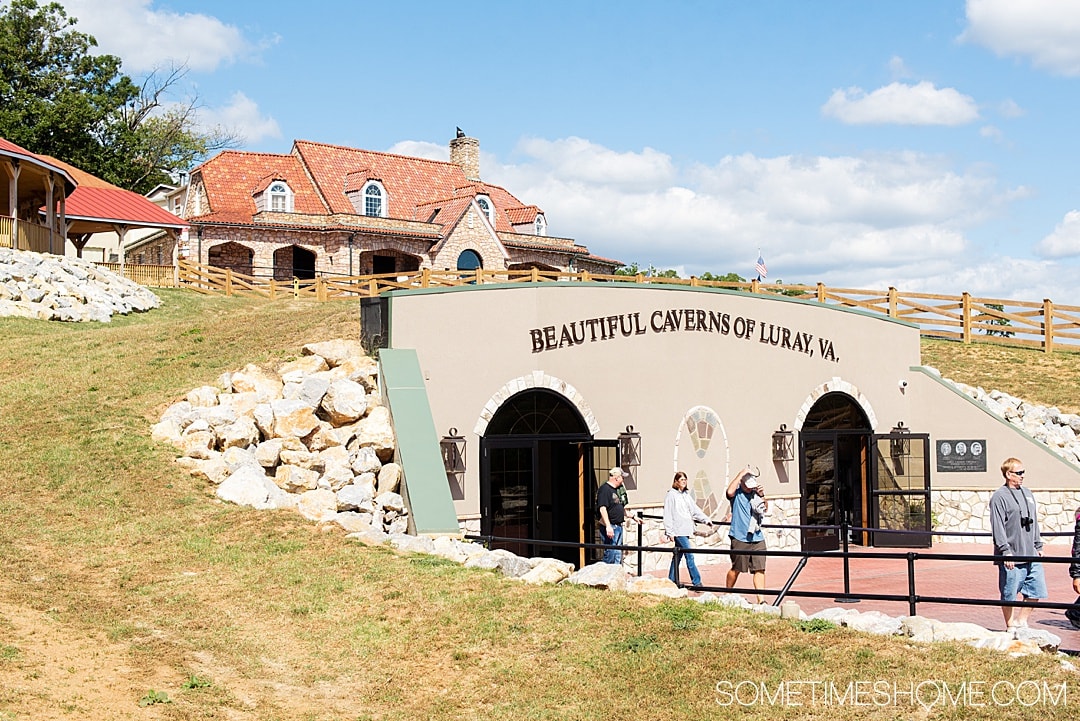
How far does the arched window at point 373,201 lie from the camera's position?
157ft

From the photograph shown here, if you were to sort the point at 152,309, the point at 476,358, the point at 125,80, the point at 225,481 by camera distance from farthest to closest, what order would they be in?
the point at 125,80 < the point at 152,309 < the point at 476,358 < the point at 225,481

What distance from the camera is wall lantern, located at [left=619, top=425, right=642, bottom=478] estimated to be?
60.2ft

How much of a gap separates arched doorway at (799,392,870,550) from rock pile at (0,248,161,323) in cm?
1813

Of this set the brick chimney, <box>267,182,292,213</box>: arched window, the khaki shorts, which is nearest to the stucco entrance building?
the khaki shorts

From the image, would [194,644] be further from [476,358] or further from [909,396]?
[909,396]

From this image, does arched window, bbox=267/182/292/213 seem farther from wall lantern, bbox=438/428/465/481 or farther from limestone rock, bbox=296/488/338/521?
limestone rock, bbox=296/488/338/521

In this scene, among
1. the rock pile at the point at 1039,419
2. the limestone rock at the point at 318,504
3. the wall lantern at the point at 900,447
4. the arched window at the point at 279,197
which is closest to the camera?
the limestone rock at the point at 318,504

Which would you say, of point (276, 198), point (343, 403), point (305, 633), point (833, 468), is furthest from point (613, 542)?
point (276, 198)

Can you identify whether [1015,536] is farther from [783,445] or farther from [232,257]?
[232,257]

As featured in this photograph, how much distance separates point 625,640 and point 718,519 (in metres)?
10.4

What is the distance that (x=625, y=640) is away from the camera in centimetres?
947

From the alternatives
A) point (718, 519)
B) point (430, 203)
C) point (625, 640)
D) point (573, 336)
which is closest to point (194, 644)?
point (625, 640)

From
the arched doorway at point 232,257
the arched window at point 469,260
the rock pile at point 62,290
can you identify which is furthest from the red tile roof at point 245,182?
the rock pile at point 62,290

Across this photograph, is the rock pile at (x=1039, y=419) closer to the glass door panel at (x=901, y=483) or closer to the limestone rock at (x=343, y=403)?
the glass door panel at (x=901, y=483)
